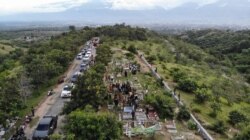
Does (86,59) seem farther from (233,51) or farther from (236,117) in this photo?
(233,51)

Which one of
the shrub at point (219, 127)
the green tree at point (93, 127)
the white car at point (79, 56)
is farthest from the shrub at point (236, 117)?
the white car at point (79, 56)

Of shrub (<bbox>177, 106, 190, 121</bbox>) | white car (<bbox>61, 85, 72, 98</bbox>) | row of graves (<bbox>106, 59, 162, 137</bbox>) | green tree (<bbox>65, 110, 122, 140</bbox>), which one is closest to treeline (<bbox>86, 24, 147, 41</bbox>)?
white car (<bbox>61, 85, 72, 98</bbox>)

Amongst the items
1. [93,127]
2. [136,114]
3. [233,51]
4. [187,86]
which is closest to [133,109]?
[136,114]

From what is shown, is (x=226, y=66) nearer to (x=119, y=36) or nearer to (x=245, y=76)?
(x=245, y=76)

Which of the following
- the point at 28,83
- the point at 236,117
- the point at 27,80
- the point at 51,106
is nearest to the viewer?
the point at 236,117

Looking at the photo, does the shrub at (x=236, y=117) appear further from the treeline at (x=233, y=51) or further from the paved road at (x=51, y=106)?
the treeline at (x=233, y=51)

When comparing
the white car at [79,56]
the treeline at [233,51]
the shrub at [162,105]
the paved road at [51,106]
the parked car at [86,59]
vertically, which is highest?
the shrub at [162,105]

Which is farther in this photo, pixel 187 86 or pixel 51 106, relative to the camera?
pixel 187 86

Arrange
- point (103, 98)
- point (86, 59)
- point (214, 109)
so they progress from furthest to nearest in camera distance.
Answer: point (86, 59), point (214, 109), point (103, 98)
